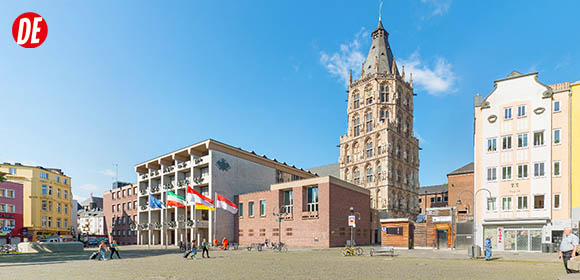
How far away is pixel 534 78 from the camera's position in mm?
39469

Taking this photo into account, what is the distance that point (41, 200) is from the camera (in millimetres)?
79500

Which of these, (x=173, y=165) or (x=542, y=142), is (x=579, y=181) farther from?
(x=173, y=165)

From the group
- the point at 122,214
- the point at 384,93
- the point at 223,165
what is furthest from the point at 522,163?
the point at 122,214

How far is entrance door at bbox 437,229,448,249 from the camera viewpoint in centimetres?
4350

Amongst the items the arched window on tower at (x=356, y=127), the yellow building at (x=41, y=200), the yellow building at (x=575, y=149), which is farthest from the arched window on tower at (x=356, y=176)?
the yellow building at (x=41, y=200)

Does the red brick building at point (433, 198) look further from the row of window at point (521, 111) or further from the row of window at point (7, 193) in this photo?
the row of window at point (7, 193)

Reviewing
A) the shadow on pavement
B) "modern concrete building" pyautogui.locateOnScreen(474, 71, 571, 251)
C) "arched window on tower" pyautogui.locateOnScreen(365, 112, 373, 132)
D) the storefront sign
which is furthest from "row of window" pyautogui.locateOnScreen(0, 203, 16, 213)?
"modern concrete building" pyautogui.locateOnScreen(474, 71, 571, 251)

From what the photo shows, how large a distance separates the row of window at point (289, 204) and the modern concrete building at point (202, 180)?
3.73 m

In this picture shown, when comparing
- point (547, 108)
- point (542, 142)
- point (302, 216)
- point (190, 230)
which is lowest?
point (190, 230)

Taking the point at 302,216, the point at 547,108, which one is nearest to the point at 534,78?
the point at 547,108

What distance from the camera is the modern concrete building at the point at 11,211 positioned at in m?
67.9

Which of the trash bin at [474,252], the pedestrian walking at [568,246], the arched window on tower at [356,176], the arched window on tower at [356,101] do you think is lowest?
the trash bin at [474,252]

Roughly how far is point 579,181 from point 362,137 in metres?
58.2

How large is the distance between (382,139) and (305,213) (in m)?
40.4
